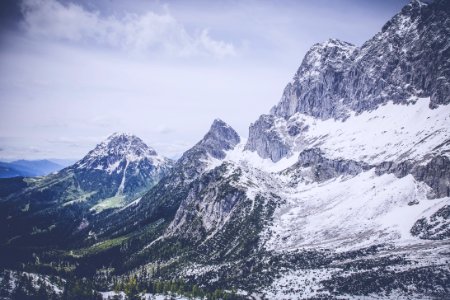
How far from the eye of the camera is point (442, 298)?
194 meters

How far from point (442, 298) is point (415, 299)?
12133 mm

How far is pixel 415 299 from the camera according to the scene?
199 meters
